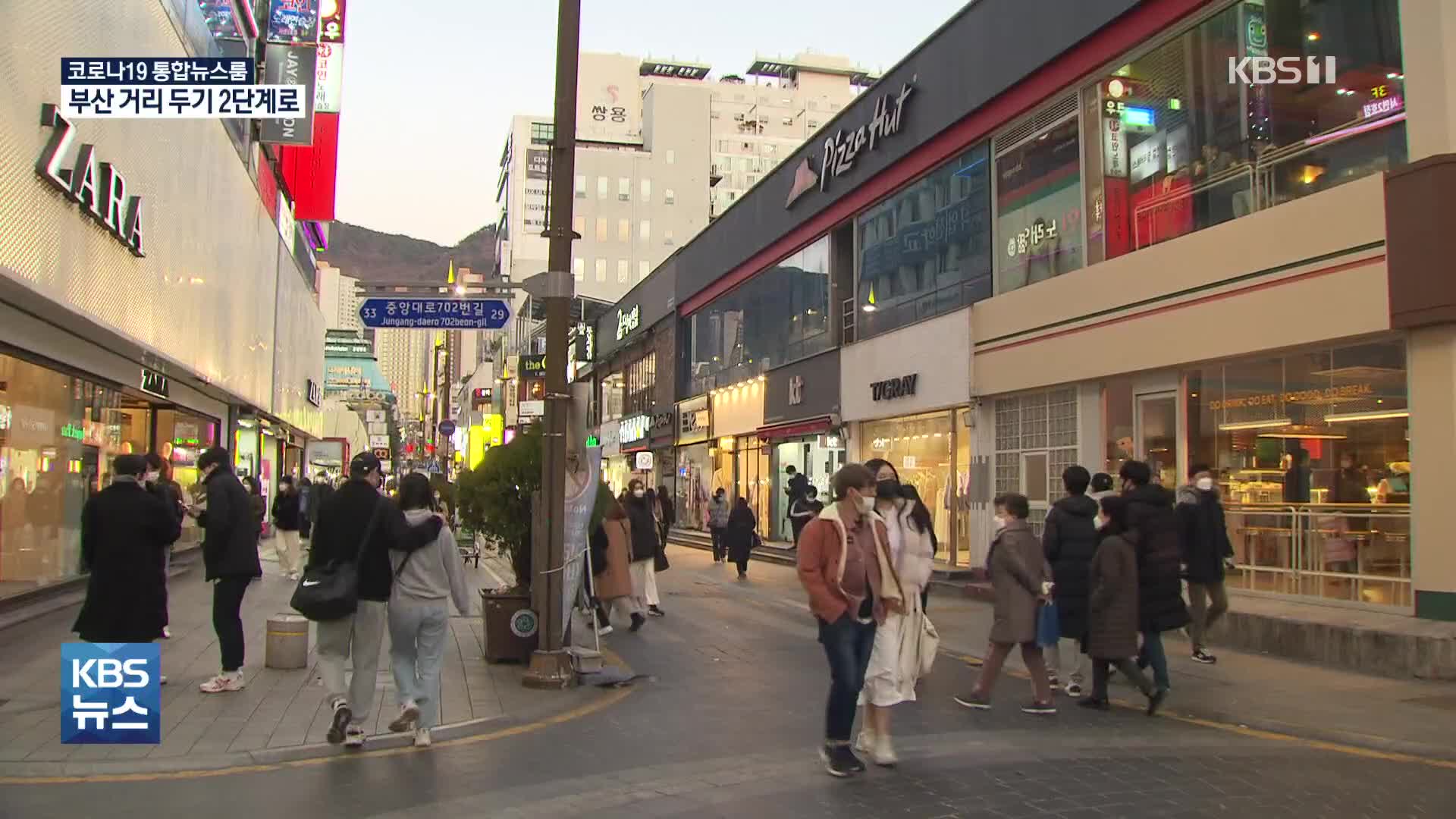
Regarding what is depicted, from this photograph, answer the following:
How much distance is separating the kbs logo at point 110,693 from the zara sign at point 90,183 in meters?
9.13

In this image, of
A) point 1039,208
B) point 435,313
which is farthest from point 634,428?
point 435,313

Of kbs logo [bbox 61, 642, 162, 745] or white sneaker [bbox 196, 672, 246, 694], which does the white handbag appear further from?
white sneaker [bbox 196, 672, 246, 694]

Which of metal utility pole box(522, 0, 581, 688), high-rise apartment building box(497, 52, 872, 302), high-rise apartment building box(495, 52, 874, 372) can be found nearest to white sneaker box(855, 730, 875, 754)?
metal utility pole box(522, 0, 581, 688)

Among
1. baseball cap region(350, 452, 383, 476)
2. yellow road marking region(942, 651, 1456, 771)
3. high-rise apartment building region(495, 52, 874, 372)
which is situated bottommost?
yellow road marking region(942, 651, 1456, 771)

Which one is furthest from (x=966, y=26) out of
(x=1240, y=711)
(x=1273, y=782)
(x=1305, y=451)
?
(x=1273, y=782)

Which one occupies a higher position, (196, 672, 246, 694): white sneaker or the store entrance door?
the store entrance door

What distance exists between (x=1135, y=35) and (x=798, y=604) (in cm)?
914

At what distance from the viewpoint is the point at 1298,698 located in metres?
9.38

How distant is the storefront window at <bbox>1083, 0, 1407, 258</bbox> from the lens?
12.3m

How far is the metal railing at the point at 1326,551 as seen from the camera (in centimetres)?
1178

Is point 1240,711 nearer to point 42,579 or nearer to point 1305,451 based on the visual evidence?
point 1305,451

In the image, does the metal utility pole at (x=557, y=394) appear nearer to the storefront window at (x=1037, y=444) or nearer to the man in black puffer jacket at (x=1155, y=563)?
the man in black puffer jacket at (x=1155, y=563)

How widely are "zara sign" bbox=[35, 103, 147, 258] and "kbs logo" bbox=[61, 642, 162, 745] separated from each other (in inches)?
359

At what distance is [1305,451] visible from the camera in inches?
511
